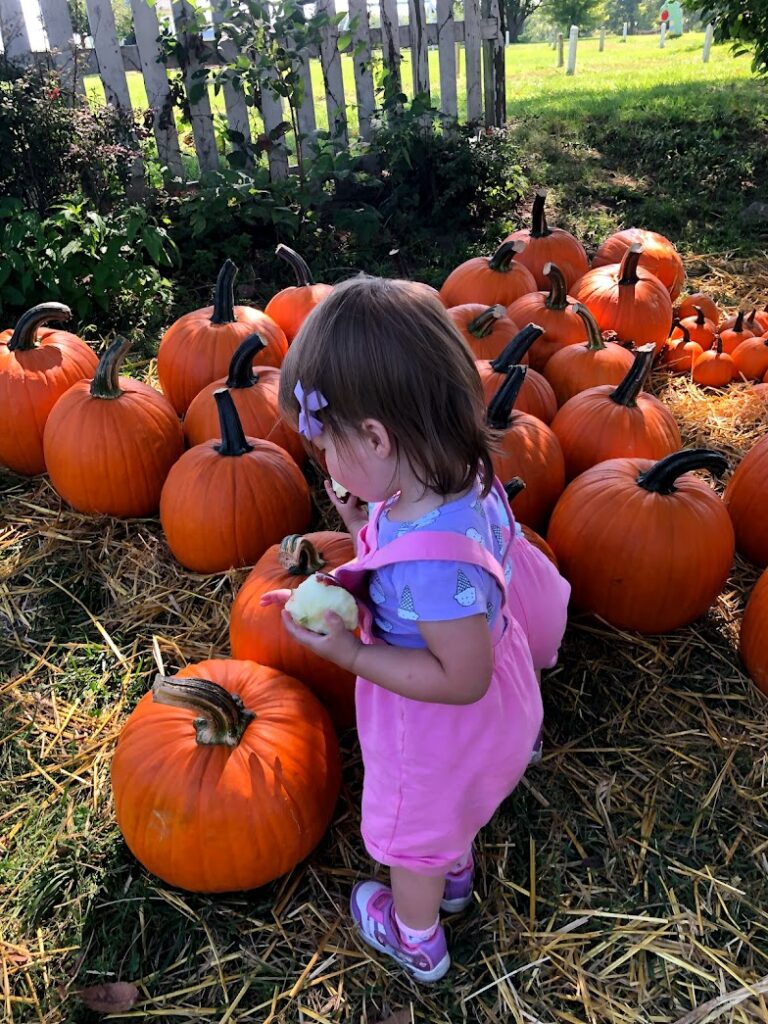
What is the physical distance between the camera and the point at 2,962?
2.09 m

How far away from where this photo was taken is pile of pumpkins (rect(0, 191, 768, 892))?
2160 millimetres

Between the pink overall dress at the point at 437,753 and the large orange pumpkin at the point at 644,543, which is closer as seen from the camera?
the pink overall dress at the point at 437,753

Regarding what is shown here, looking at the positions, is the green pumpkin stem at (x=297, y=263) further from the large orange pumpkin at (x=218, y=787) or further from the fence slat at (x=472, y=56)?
the fence slat at (x=472, y=56)

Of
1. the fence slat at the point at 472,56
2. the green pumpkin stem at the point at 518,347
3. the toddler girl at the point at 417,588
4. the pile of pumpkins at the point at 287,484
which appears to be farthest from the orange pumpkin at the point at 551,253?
the fence slat at the point at 472,56

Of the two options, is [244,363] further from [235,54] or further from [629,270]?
[235,54]

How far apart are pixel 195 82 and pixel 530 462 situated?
17.2ft

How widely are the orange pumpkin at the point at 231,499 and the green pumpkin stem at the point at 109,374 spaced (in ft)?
1.74

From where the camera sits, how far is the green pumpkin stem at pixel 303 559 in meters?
2.42

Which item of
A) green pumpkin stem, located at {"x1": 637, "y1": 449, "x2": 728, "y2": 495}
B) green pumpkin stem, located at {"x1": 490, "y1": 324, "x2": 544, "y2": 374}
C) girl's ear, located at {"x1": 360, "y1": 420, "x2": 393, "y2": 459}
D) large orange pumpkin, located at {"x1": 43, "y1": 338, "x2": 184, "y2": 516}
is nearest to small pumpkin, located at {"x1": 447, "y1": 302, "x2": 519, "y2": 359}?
green pumpkin stem, located at {"x1": 490, "y1": 324, "x2": 544, "y2": 374}

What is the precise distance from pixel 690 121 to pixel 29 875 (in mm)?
10313

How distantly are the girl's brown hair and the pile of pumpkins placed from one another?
330 mm

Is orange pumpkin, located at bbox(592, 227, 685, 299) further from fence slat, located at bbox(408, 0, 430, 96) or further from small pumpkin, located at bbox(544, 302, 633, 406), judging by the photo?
fence slat, located at bbox(408, 0, 430, 96)

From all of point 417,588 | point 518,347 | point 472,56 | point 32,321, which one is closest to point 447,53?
point 472,56

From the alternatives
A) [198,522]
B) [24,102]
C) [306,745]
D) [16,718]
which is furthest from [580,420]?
[24,102]
